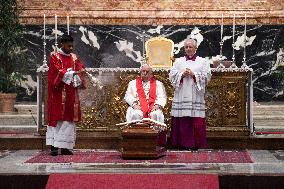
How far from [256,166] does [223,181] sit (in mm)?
1260

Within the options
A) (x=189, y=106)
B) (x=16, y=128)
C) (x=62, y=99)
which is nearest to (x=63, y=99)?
(x=62, y=99)

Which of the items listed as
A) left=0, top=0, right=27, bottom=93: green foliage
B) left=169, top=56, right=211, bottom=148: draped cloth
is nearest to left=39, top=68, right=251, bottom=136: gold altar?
left=169, top=56, right=211, bottom=148: draped cloth

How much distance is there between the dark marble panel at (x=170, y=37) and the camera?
685 inches

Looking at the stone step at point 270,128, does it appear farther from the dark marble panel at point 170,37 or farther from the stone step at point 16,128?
the stone step at point 16,128

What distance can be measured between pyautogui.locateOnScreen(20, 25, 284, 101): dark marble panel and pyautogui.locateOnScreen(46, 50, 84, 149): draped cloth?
215 inches

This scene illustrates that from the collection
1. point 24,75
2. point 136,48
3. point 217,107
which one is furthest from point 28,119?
point 217,107

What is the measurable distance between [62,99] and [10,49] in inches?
189

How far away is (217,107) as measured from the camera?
12977mm

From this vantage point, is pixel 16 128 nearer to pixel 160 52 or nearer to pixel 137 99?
pixel 160 52

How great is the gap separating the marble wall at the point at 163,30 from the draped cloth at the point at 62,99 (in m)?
5.45

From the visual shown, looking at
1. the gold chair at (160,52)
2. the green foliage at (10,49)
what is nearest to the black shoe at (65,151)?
the gold chair at (160,52)

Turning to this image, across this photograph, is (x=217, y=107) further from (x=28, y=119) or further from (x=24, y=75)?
(x=24, y=75)

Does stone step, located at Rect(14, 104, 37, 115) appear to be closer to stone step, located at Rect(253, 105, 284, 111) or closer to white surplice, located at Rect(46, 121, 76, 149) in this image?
white surplice, located at Rect(46, 121, 76, 149)

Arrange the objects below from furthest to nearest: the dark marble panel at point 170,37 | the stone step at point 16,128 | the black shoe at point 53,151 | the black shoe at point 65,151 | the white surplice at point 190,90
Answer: the dark marble panel at point 170,37 < the stone step at point 16,128 < the white surplice at point 190,90 < the black shoe at point 65,151 < the black shoe at point 53,151
